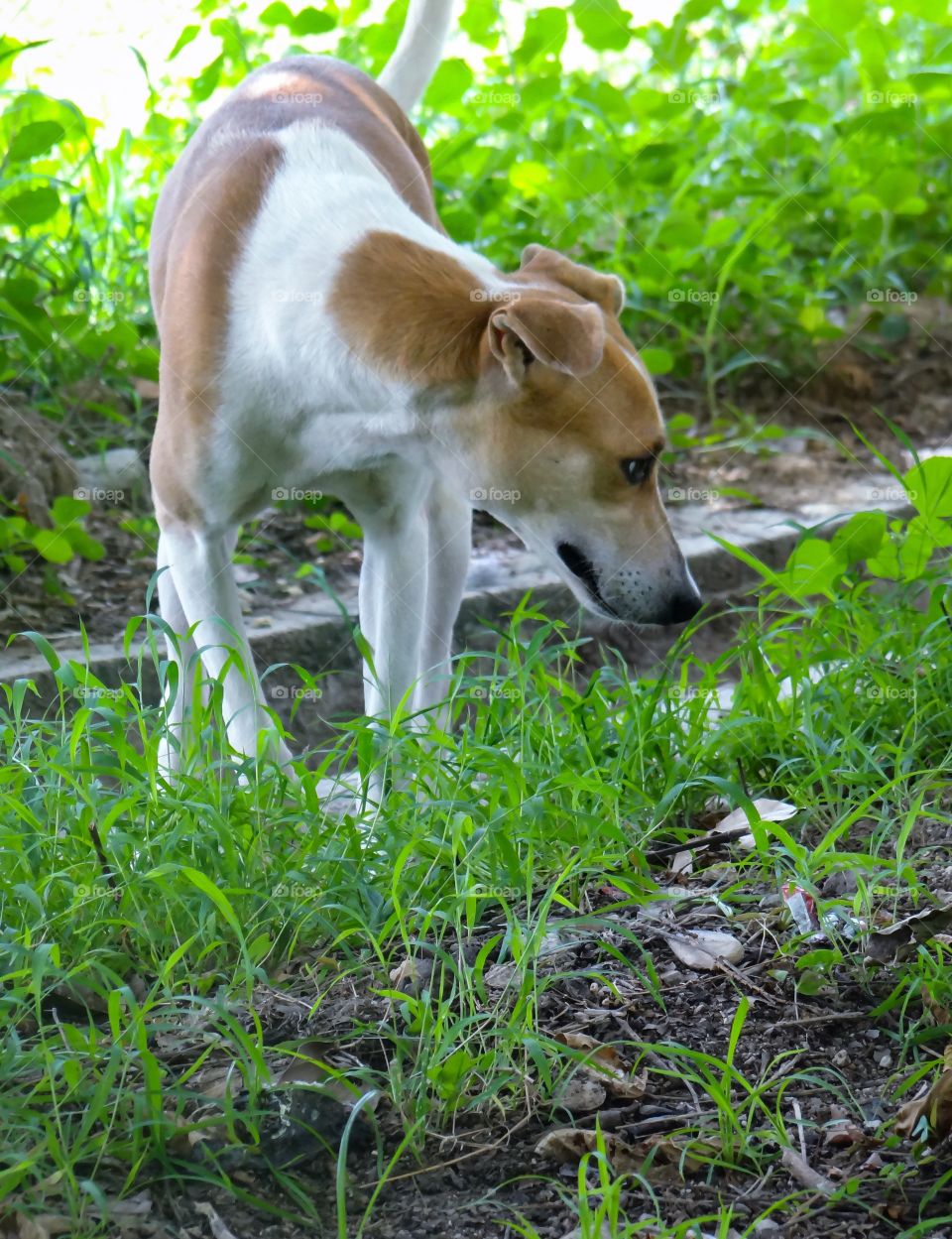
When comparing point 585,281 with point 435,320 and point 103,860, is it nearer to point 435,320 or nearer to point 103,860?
point 435,320

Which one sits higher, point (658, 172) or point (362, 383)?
point (362, 383)

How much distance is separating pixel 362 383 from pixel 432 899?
4.06ft

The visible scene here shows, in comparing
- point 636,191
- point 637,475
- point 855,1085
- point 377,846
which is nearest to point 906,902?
point 855,1085

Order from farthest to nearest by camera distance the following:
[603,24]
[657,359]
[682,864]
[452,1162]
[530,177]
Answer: [603,24] < [530,177] < [657,359] < [682,864] < [452,1162]

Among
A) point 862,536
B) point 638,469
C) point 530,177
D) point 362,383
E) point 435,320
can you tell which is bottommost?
point 862,536

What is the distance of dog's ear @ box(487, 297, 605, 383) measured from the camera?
3.02 meters

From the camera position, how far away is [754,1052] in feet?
7.27

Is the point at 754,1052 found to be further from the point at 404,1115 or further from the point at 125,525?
the point at 125,525

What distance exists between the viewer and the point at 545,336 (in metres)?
3.03

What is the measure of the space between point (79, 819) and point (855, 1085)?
52.6 inches

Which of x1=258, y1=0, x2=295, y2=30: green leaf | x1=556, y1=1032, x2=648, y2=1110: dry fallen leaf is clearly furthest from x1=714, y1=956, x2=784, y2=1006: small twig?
x1=258, y1=0, x2=295, y2=30: green leaf

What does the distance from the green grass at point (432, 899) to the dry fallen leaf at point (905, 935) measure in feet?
0.09

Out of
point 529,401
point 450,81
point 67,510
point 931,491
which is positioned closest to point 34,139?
point 67,510

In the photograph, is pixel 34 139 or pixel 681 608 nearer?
pixel 681 608
